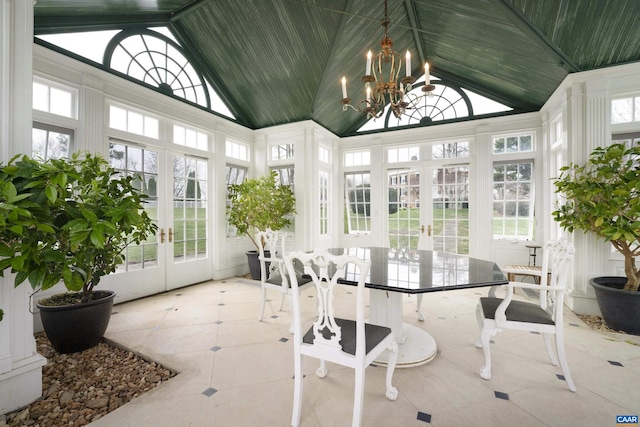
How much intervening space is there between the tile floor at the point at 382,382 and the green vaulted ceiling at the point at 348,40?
3.25 meters

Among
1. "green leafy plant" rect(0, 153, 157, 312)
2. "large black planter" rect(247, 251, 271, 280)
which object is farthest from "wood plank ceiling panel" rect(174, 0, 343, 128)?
"green leafy plant" rect(0, 153, 157, 312)

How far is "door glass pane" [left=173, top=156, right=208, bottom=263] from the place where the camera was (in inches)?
177

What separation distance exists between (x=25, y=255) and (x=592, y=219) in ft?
16.1

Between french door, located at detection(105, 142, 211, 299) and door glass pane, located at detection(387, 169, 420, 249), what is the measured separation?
368 centimetres

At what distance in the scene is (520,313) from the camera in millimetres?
2180

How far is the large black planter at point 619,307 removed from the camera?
2.83m

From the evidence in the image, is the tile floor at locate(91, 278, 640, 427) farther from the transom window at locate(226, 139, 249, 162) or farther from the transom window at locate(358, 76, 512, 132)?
the transom window at locate(358, 76, 512, 132)

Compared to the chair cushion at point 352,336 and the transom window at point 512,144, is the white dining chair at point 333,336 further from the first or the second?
the transom window at point 512,144

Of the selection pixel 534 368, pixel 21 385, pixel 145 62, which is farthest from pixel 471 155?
pixel 21 385

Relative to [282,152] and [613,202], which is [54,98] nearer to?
[282,152]

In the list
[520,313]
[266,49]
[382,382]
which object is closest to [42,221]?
[382,382]

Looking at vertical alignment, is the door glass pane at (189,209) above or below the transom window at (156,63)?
below

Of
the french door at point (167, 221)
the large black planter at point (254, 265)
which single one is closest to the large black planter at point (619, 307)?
the large black planter at point (254, 265)

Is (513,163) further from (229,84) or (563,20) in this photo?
(229,84)
